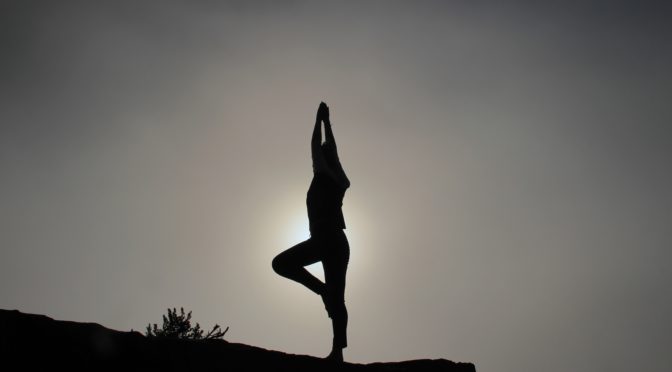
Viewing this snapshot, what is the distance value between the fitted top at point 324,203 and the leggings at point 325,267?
94 mm

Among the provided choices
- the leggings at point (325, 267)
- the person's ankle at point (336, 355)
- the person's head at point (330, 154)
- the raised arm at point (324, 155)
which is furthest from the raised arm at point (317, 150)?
the person's ankle at point (336, 355)

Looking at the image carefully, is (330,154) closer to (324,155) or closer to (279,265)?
(324,155)

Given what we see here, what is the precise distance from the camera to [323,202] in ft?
14.5

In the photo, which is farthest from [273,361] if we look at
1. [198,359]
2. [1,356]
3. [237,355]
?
[1,356]

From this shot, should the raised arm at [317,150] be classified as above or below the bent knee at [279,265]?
above

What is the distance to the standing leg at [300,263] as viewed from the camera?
4.26 m

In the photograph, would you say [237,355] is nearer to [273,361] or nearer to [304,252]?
[273,361]

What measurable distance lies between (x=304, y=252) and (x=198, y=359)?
4.69 ft

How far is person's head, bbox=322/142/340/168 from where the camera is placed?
4667 mm

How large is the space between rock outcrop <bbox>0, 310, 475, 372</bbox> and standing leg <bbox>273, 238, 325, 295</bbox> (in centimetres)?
80

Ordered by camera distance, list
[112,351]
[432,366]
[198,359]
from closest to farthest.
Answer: [112,351] < [198,359] < [432,366]

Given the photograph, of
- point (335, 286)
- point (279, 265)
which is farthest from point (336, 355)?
point (279, 265)

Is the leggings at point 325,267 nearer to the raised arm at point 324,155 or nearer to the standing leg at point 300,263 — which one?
the standing leg at point 300,263

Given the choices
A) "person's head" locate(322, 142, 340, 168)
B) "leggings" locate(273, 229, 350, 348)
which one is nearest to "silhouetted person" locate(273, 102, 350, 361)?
"leggings" locate(273, 229, 350, 348)
